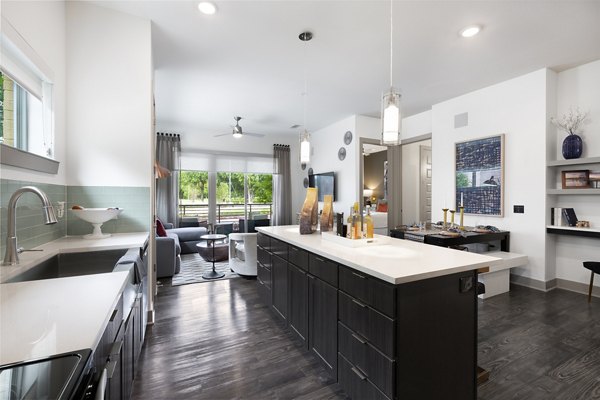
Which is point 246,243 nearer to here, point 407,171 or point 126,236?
point 126,236

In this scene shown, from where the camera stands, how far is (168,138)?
6.59m

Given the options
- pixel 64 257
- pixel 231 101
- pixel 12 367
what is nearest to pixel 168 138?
pixel 231 101

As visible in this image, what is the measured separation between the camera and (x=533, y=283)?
374 centimetres

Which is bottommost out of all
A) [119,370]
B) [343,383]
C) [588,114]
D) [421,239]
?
[343,383]

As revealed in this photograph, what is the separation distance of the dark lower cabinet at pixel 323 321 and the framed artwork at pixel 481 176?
11.7 ft

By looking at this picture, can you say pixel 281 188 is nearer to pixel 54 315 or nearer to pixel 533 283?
pixel 533 283

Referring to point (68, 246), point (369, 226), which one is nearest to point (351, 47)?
point (369, 226)

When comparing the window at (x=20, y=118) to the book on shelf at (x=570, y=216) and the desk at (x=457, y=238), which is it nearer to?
the desk at (x=457, y=238)

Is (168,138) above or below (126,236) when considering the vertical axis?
above

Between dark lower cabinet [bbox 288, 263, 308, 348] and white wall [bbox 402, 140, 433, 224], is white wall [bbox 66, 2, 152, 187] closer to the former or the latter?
dark lower cabinet [bbox 288, 263, 308, 348]

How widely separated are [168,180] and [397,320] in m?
6.35

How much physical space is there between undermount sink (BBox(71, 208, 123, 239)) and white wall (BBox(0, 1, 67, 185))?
13.3 inches

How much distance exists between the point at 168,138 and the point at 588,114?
24.8 feet

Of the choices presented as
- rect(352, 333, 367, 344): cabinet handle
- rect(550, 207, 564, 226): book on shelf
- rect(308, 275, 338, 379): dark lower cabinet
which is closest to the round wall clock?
rect(550, 207, 564, 226): book on shelf
